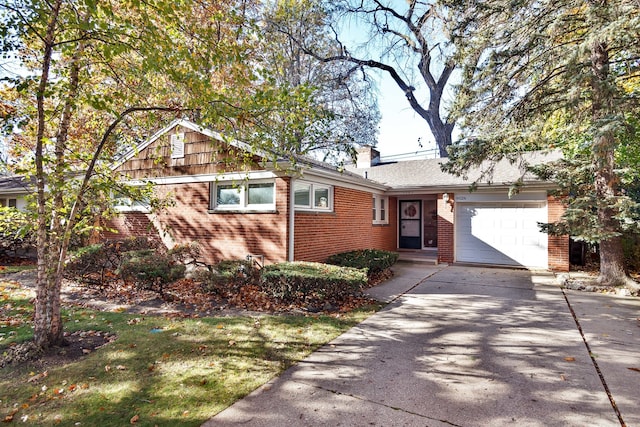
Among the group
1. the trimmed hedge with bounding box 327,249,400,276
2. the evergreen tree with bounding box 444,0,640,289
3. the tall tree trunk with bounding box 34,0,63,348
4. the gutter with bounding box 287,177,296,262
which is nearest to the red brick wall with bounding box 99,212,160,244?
the gutter with bounding box 287,177,296,262

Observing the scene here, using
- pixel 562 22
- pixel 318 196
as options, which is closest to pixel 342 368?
pixel 318 196

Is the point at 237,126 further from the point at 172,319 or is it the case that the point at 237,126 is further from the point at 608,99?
the point at 608,99

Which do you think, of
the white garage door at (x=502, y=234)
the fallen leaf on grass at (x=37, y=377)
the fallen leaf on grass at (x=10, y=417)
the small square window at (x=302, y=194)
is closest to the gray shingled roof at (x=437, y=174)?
the white garage door at (x=502, y=234)

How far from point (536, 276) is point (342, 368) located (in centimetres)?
883

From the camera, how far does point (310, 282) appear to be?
662 cm

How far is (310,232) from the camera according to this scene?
31.0ft

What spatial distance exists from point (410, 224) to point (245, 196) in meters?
8.79

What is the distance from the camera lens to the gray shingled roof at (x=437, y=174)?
11.8m

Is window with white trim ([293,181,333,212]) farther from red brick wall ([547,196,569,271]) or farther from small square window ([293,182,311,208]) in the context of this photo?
red brick wall ([547,196,569,271])

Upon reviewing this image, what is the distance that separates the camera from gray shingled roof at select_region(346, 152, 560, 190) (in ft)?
38.6

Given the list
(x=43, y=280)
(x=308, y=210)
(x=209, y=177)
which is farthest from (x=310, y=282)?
(x=209, y=177)

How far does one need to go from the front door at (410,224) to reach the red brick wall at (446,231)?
8.19 ft

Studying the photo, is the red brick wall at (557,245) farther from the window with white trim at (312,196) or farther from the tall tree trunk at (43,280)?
the tall tree trunk at (43,280)

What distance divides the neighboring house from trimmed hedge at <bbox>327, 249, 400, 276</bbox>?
50 centimetres
